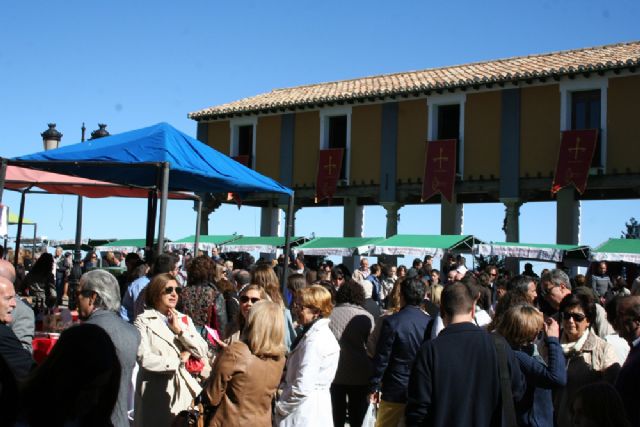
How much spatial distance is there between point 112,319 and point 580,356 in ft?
9.99

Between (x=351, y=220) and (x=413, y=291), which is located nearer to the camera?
(x=413, y=291)

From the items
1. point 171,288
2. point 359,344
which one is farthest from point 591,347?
point 171,288

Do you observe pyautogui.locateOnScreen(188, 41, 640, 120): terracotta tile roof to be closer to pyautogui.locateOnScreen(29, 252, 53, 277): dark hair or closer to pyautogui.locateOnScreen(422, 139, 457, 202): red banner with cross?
pyautogui.locateOnScreen(422, 139, 457, 202): red banner with cross

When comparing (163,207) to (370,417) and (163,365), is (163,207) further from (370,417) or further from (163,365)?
(163,365)

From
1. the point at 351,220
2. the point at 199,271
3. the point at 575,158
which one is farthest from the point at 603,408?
the point at 351,220

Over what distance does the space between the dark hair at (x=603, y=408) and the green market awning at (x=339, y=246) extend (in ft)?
56.6

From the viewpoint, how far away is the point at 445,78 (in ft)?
82.1

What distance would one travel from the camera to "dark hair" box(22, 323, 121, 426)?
2857 mm

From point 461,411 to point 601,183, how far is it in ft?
61.5

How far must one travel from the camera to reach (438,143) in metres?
24.4

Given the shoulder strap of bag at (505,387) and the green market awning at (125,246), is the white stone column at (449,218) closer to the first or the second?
the green market awning at (125,246)

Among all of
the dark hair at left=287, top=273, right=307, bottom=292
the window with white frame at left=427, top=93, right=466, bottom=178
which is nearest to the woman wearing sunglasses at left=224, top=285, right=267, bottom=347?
the dark hair at left=287, top=273, right=307, bottom=292

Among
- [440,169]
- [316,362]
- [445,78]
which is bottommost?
[316,362]

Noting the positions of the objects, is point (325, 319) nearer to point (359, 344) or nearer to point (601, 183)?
point (359, 344)
